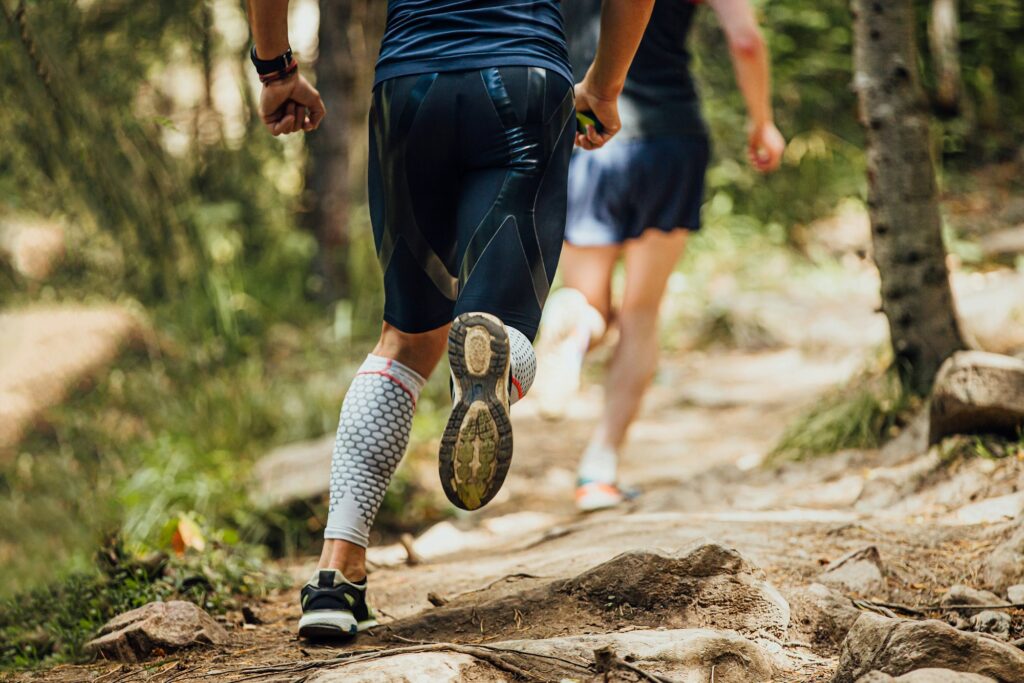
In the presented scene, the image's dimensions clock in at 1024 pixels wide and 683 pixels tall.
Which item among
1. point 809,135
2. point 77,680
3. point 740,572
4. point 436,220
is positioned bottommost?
point 77,680

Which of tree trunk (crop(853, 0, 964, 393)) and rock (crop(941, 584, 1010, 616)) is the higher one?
tree trunk (crop(853, 0, 964, 393))

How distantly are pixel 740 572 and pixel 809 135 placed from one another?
7.49 meters

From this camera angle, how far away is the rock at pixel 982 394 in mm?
2719

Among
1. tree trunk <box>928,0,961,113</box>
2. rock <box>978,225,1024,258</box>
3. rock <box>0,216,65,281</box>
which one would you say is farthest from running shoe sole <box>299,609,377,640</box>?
tree trunk <box>928,0,961,113</box>

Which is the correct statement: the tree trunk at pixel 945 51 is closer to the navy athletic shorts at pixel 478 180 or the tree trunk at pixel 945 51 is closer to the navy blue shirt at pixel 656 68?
the navy blue shirt at pixel 656 68

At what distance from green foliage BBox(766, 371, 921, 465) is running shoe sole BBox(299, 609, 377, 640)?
6.65ft

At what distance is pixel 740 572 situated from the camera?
1.92 m

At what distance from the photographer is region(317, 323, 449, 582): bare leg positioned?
79.5 inches

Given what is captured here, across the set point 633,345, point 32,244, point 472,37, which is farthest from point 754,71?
point 32,244

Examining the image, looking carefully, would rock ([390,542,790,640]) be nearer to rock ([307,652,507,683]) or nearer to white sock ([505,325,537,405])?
rock ([307,652,507,683])

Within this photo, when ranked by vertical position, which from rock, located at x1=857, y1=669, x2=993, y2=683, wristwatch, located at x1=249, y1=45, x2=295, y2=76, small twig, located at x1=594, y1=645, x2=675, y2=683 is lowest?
small twig, located at x1=594, y1=645, x2=675, y2=683

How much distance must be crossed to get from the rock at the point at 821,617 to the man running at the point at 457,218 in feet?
2.22

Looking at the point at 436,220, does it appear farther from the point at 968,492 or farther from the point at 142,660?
the point at 968,492

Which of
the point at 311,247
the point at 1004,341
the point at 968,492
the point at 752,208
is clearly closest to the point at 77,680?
the point at 968,492
